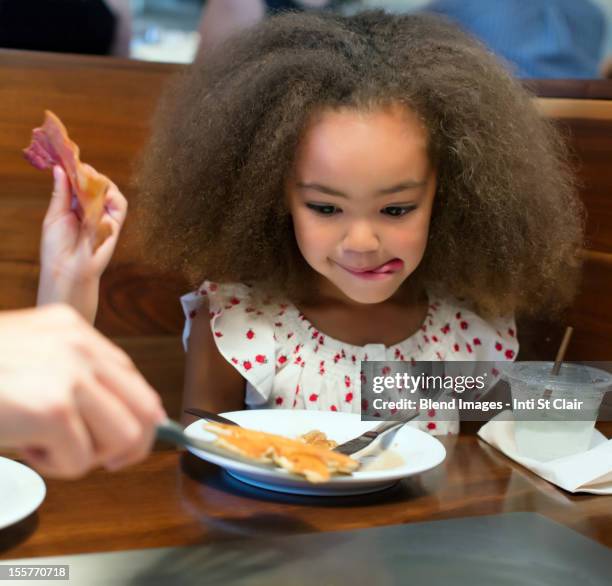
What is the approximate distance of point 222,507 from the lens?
930 millimetres

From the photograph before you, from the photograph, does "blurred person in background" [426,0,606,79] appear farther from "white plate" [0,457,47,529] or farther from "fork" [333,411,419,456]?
"white plate" [0,457,47,529]

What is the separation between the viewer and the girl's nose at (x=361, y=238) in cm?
125

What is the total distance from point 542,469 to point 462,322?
1.58 ft

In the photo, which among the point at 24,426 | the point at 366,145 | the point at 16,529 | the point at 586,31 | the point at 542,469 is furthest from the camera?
the point at 586,31

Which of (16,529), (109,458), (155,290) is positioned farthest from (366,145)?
(109,458)

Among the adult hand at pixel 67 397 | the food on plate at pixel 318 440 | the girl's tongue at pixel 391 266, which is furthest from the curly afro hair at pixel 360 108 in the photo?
the adult hand at pixel 67 397

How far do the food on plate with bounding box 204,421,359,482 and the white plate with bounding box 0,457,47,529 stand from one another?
0.18m

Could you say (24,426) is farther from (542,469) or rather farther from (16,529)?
(542,469)

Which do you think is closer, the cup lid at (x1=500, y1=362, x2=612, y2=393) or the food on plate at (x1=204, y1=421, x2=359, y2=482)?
the food on plate at (x1=204, y1=421, x2=359, y2=482)

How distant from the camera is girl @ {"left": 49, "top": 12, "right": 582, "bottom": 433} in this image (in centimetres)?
128

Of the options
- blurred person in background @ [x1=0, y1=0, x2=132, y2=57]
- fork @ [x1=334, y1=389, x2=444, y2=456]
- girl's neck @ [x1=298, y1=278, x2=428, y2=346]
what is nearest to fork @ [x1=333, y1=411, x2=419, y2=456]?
fork @ [x1=334, y1=389, x2=444, y2=456]

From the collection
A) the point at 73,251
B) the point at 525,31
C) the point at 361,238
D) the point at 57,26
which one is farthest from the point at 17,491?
the point at 525,31

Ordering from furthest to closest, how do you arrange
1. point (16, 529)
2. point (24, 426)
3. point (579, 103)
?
point (579, 103)
point (16, 529)
point (24, 426)

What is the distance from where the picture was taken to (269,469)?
0.92 meters
